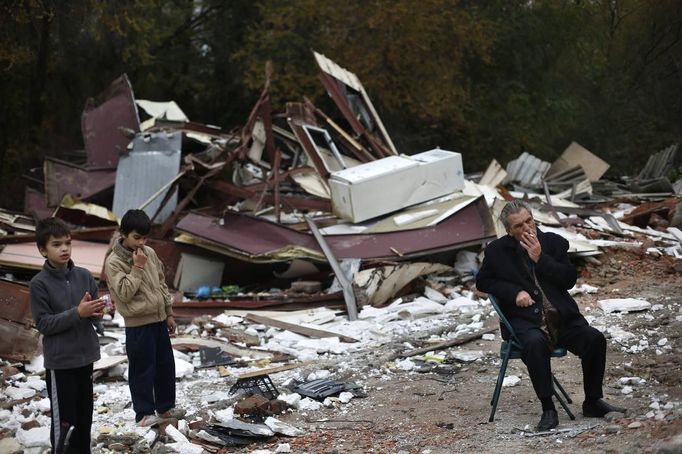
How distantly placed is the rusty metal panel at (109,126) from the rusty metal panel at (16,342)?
21.0 ft

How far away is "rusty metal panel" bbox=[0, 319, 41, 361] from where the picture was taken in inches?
295

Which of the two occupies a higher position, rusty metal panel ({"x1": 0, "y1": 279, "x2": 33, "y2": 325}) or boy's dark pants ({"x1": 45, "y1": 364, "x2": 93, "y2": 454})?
boy's dark pants ({"x1": 45, "y1": 364, "x2": 93, "y2": 454})

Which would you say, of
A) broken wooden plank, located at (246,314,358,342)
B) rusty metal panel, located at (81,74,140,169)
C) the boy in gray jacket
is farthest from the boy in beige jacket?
rusty metal panel, located at (81,74,140,169)

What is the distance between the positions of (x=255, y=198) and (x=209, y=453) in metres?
6.40

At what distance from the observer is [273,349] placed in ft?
27.4

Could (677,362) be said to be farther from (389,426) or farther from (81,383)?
(81,383)

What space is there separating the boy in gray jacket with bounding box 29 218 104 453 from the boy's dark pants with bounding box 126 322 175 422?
736 millimetres

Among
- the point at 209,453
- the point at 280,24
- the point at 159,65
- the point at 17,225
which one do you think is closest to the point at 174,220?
the point at 17,225

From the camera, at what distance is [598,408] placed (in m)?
5.14

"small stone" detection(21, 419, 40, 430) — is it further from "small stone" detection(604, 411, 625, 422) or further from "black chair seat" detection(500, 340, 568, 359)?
"small stone" detection(604, 411, 625, 422)

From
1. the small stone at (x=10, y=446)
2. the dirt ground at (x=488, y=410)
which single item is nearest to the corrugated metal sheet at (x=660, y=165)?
the dirt ground at (x=488, y=410)

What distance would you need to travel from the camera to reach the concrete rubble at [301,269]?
20.2 feet

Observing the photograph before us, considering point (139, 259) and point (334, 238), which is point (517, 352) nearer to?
point (139, 259)

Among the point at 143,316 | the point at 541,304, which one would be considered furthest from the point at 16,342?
the point at 541,304
